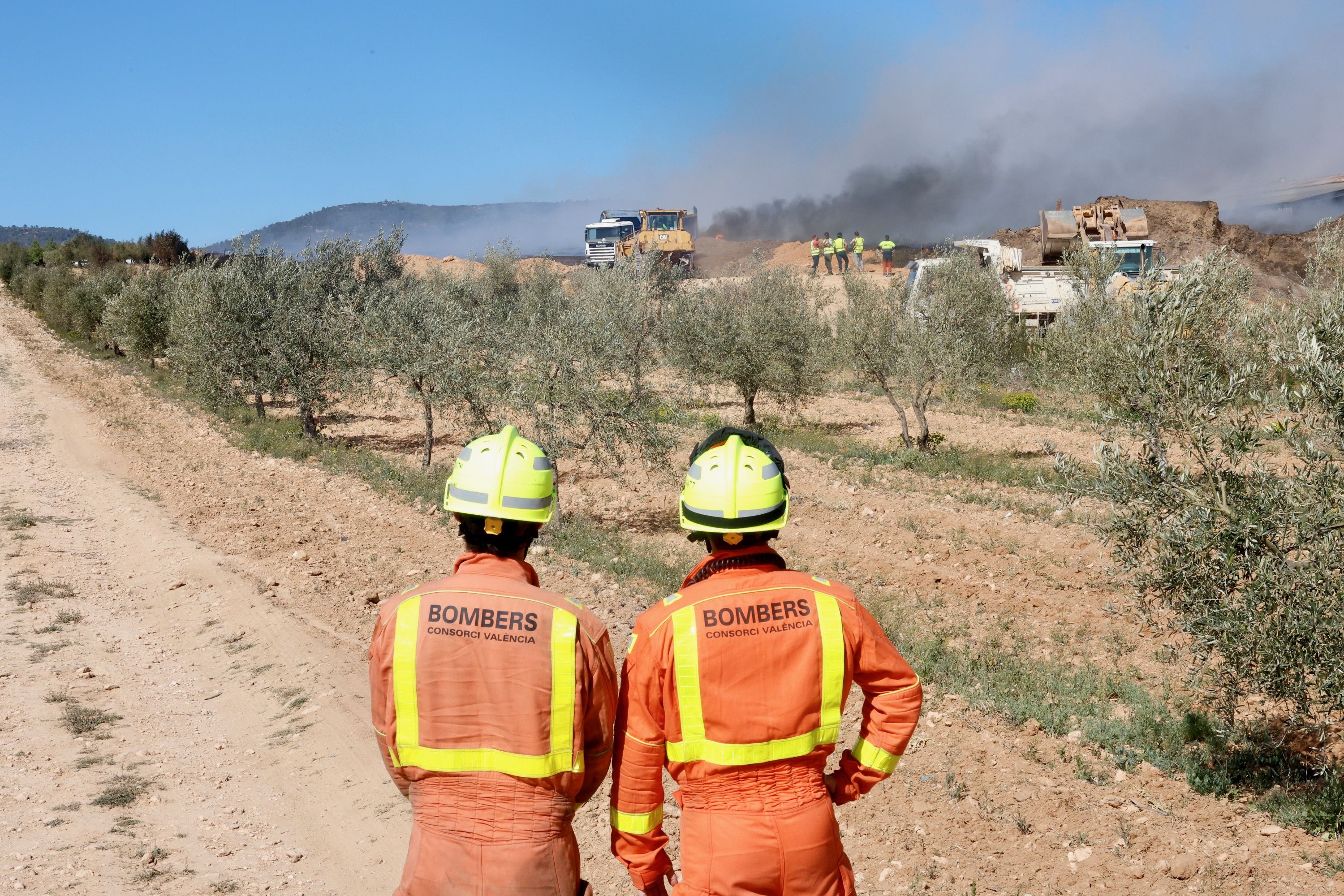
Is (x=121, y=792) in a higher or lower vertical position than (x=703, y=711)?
lower

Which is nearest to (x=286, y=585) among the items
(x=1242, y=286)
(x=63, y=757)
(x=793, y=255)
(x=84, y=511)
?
(x=63, y=757)

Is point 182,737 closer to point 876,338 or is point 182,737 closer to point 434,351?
point 434,351

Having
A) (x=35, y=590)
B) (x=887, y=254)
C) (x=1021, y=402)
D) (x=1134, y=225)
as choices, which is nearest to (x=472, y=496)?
(x=35, y=590)

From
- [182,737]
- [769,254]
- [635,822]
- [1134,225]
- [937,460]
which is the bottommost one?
[182,737]

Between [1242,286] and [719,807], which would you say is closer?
[719,807]

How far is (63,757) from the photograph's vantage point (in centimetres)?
649

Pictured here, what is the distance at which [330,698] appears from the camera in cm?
739

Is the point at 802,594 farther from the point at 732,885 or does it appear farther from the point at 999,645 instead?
the point at 999,645

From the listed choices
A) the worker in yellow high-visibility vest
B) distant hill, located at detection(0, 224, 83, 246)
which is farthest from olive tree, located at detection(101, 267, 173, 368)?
distant hill, located at detection(0, 224, 83, 246)

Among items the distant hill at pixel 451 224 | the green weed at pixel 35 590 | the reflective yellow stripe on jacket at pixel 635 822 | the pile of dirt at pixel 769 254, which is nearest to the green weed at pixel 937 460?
the green weed at pixel 35 590

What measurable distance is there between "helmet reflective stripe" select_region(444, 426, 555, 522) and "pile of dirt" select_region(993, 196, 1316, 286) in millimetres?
37621

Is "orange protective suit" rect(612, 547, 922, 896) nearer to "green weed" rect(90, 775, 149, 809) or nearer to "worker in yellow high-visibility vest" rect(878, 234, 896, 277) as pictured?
"green weed" rect(90, 775, 149, 809)

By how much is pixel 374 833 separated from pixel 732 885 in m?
→ 3.64

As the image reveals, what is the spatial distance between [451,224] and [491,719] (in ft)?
542
